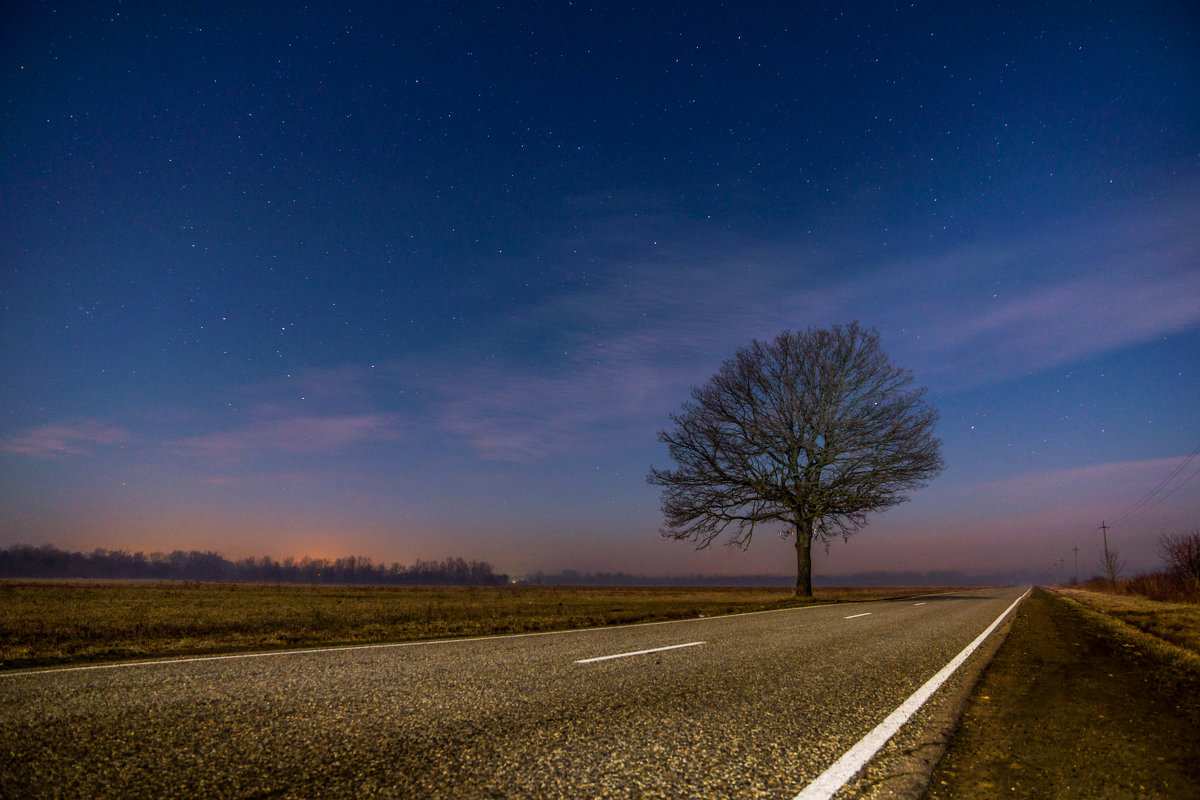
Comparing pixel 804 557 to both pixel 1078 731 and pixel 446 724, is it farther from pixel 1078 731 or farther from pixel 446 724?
pixel 446 724

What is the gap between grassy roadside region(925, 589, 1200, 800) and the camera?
2967 millimetres

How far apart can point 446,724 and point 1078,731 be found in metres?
4.29

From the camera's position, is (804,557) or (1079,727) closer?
(1079,727)

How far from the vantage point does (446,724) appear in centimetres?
371

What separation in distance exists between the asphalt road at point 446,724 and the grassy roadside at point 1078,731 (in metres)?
0.63

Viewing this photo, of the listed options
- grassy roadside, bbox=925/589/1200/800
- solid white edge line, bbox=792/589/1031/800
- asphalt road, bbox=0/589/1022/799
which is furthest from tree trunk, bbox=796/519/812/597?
solid white edge line, bbox=792/589/1031/800

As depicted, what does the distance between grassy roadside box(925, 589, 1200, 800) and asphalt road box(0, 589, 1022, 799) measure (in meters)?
0.63

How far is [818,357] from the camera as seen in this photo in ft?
74.4

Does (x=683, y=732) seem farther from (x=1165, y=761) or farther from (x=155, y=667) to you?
(x=155, y=667)

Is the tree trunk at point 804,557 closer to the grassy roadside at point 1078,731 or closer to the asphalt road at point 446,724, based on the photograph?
the grassy roadside at point 1078,731

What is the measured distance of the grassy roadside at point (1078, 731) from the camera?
2967mm

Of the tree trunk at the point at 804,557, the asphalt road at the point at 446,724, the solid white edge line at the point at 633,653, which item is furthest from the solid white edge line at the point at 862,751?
the tree trunk at the point at 804,557

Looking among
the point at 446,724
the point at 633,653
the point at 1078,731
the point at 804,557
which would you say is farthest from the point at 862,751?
the point at 804,557

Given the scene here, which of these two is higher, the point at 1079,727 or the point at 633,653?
the point at 1079,727
